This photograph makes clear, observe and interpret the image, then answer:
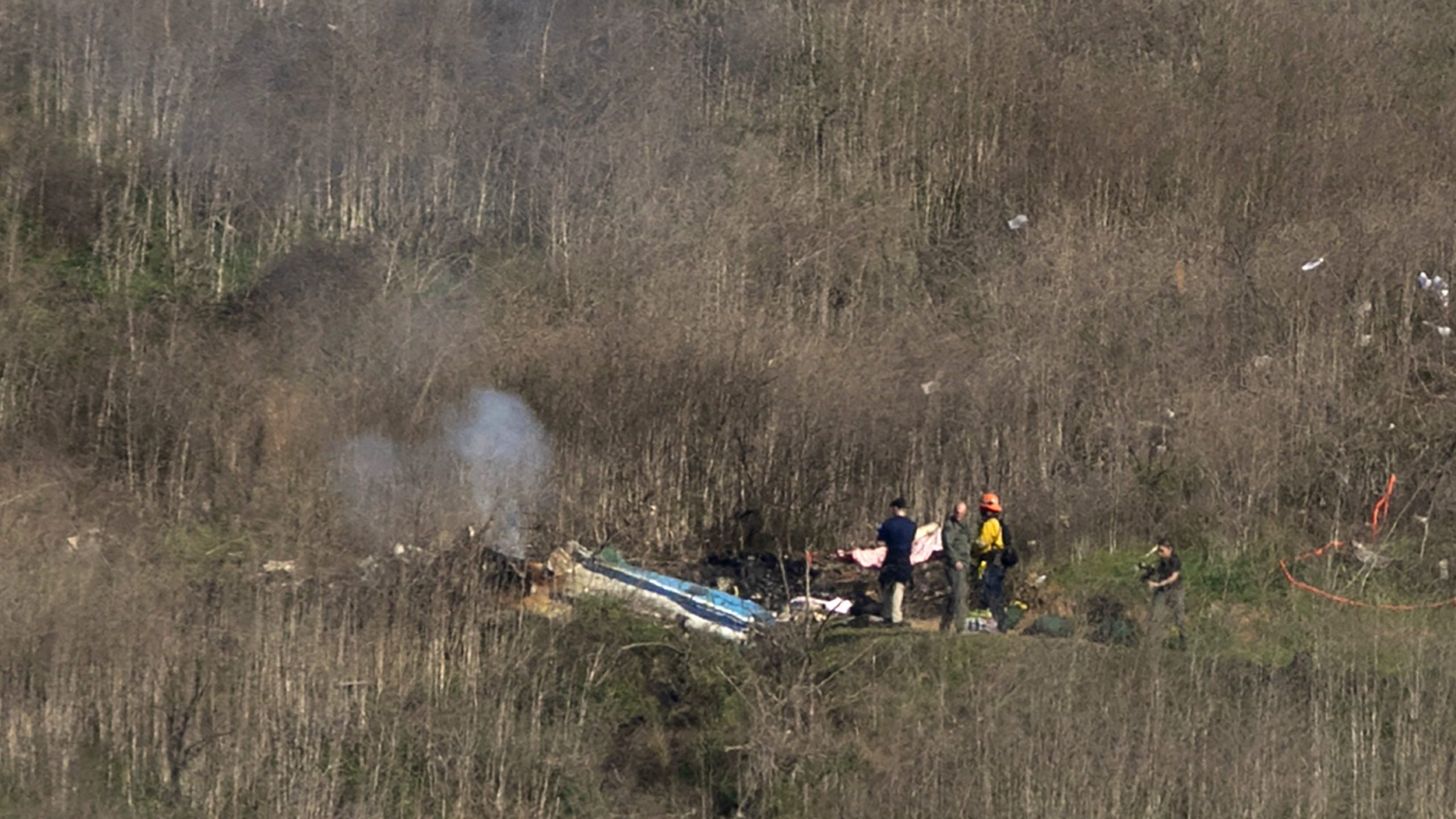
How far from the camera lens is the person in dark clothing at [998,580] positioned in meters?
15.8

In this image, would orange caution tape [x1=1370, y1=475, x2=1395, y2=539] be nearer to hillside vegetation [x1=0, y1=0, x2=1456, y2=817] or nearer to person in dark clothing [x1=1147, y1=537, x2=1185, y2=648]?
hillside vegetation [x1=0, y1=0, x2=1456, y2=817]

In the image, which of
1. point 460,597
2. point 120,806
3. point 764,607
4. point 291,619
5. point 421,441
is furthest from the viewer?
point 421,441

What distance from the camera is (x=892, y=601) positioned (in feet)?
52.8

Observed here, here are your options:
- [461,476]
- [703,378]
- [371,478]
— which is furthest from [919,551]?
[371,478]

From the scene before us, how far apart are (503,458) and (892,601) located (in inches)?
162

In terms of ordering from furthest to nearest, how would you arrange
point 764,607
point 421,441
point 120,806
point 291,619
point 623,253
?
point 623,253, point 421,441, point 764,607, point 291,619, point 120,806

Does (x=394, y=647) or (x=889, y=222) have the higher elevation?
(x=889, y=222)

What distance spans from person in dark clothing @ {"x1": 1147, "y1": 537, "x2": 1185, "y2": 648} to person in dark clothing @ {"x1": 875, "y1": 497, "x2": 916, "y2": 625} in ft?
5.77

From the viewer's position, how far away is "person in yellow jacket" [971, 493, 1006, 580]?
1580 centimetres

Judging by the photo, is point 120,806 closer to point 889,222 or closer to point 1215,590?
point 1215,590

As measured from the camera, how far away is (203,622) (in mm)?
14289

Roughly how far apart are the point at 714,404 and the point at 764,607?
3.22 meters

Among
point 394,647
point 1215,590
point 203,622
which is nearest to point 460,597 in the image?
point 394,647

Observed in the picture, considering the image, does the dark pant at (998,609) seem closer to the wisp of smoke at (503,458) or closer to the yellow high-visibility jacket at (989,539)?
the yellow high-visibility jacket at (989,539)
